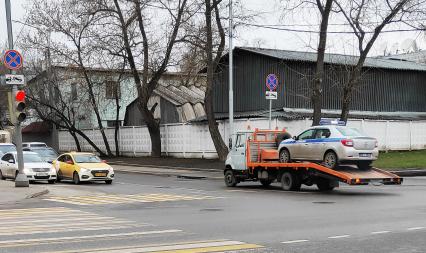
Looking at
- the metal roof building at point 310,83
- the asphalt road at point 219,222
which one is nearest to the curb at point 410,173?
the asphalt road at point 219,222

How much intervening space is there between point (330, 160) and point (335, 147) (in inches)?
21.6

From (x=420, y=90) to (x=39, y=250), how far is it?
3990 cm

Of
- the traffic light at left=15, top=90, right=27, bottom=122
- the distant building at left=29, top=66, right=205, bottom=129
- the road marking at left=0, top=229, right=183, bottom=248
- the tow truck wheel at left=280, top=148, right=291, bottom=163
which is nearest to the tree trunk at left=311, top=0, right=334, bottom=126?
the tow truck wheel at left=280, top=148, right=291, bottom=163

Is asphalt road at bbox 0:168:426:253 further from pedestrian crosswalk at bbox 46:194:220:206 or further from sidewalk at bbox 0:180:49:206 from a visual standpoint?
sidewalk at bbox 0:180:49:206

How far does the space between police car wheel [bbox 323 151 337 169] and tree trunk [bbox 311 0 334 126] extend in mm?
9511

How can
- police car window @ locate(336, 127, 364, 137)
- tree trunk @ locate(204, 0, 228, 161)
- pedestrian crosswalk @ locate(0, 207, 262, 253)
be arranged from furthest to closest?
tree trunk @ locate(204, 0, 228, 161)
police car window @ locate(336, 127, 364, 137)
pedestrian crosswalk @ locate(0, 207, 262, 253)

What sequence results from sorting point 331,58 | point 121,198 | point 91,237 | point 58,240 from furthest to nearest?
point 331,58
point 121,198
point 91,237
point 58,240

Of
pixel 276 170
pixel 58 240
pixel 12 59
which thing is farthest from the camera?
pixel 276 170

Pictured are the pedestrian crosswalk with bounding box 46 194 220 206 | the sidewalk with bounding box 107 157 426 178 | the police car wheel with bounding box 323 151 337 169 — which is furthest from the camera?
the sidewalk with bounding box 107 157 426 178

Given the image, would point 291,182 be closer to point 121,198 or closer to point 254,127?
point 121,198

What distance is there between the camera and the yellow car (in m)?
25.2

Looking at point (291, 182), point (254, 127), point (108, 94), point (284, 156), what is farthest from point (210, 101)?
point (108, 94)

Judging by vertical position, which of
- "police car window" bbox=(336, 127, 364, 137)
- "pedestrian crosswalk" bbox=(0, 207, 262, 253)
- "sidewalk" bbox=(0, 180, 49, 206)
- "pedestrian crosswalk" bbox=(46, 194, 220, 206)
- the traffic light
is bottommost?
→ "pedestrian crosswalk" bbox=(46, 194, 220, 206)

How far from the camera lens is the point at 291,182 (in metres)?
20.3
